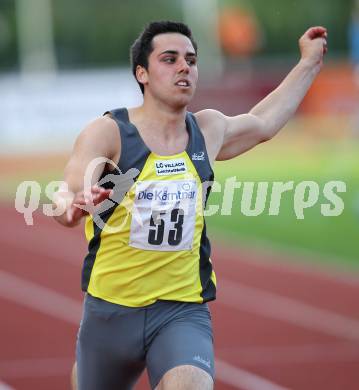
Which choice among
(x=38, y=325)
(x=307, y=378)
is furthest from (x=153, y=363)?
(x=38, y=325)

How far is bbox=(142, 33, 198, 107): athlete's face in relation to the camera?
194 inches

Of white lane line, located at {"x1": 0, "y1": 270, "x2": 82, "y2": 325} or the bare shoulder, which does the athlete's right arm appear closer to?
the bare shoulder

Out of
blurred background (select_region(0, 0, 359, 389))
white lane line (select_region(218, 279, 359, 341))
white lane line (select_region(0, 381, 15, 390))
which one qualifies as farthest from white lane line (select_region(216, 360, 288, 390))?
blurred background (select_region(0, 0, 359, 389))

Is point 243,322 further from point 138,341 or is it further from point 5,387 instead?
point 138,341

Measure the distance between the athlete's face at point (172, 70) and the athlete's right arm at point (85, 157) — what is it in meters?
0.28

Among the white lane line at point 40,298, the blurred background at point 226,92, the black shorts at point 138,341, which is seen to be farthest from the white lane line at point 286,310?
the black shorts at point 138,341

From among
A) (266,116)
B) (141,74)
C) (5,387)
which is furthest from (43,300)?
(141,74)

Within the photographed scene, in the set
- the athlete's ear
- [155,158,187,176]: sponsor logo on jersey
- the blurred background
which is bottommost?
the blurred background

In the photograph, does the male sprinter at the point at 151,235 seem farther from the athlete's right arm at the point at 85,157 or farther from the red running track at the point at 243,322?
the red running track at the point at 243,322

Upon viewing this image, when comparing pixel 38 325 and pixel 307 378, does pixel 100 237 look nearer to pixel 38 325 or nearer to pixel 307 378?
pixel 307 378

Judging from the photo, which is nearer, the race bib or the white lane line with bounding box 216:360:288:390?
the race bib

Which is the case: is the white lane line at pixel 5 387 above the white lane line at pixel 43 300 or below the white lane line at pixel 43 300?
above

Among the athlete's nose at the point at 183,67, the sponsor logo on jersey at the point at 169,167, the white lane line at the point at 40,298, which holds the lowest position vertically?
the white lane line at the point at 40,298

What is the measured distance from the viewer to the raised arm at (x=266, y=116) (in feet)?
17.2
